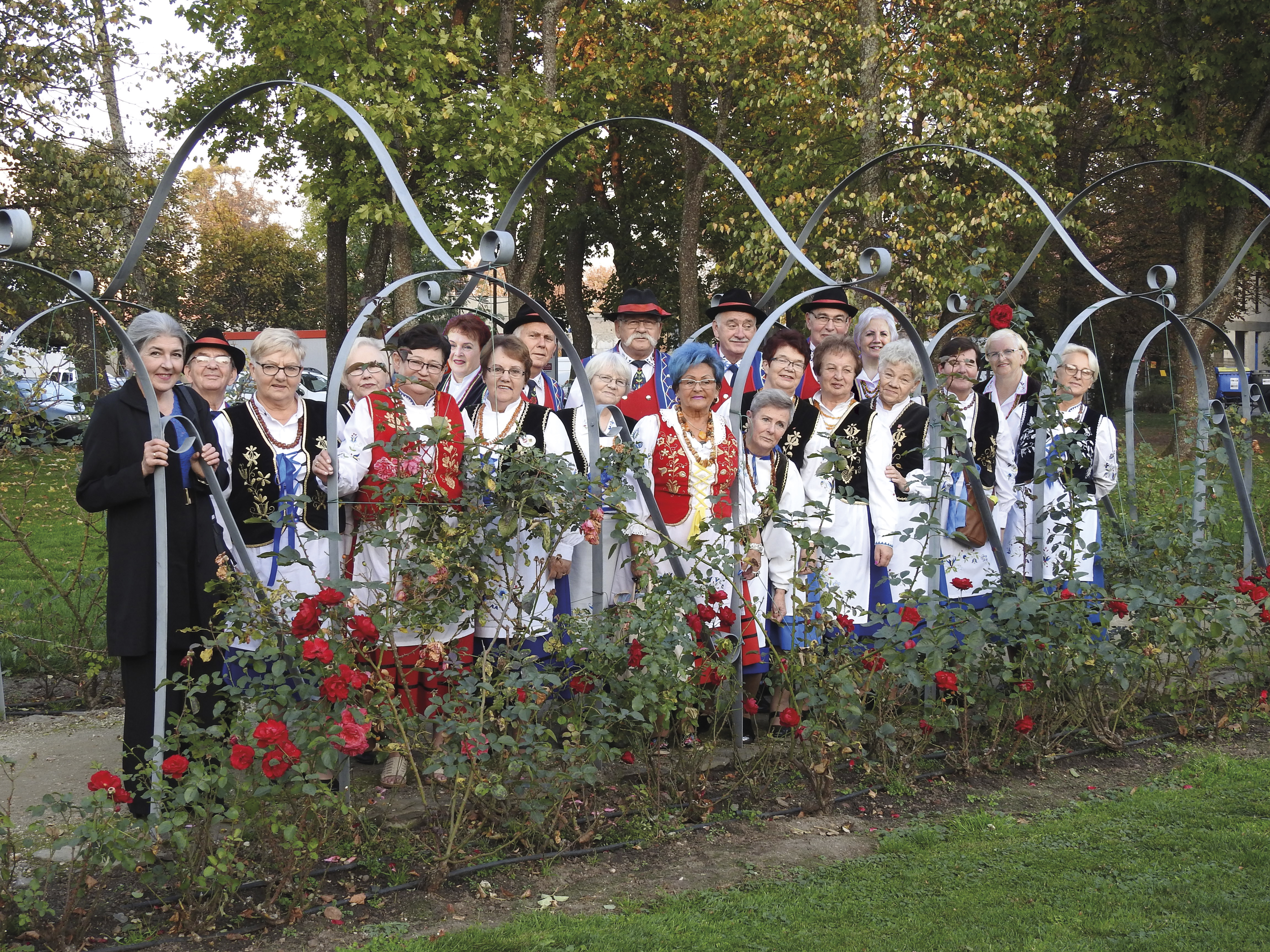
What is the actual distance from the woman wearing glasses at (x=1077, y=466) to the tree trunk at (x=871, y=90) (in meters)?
7.77

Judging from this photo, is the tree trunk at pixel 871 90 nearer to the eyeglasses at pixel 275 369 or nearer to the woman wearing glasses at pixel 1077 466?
the woman wearing glasses at pixel 1077 466

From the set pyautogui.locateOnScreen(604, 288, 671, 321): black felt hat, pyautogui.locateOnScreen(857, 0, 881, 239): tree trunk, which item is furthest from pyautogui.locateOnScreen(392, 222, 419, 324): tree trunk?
pyautogui.locateOnScreen(604, 288, 671, 321): black felt hat

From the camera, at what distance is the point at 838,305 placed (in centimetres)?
600

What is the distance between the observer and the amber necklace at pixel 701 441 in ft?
16.1

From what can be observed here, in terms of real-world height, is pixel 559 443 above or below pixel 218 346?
below

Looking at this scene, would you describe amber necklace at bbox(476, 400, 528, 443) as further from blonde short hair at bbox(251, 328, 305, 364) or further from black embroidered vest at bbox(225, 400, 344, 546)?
blonde short hair at bbox(251, 328, 305, 364)

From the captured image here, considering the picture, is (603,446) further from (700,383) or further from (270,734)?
(270,734)

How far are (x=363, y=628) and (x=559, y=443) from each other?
175 cm

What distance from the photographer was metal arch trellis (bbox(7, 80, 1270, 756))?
370 cm

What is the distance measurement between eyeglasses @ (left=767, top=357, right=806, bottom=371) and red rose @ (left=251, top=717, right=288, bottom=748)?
9.92ft

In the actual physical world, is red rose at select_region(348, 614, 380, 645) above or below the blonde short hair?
below

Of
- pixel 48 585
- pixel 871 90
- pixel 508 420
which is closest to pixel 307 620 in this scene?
pixel 508 420

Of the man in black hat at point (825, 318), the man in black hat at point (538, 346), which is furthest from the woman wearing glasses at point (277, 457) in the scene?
the man in black hat at point (825, 318)

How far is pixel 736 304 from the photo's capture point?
6.02m
